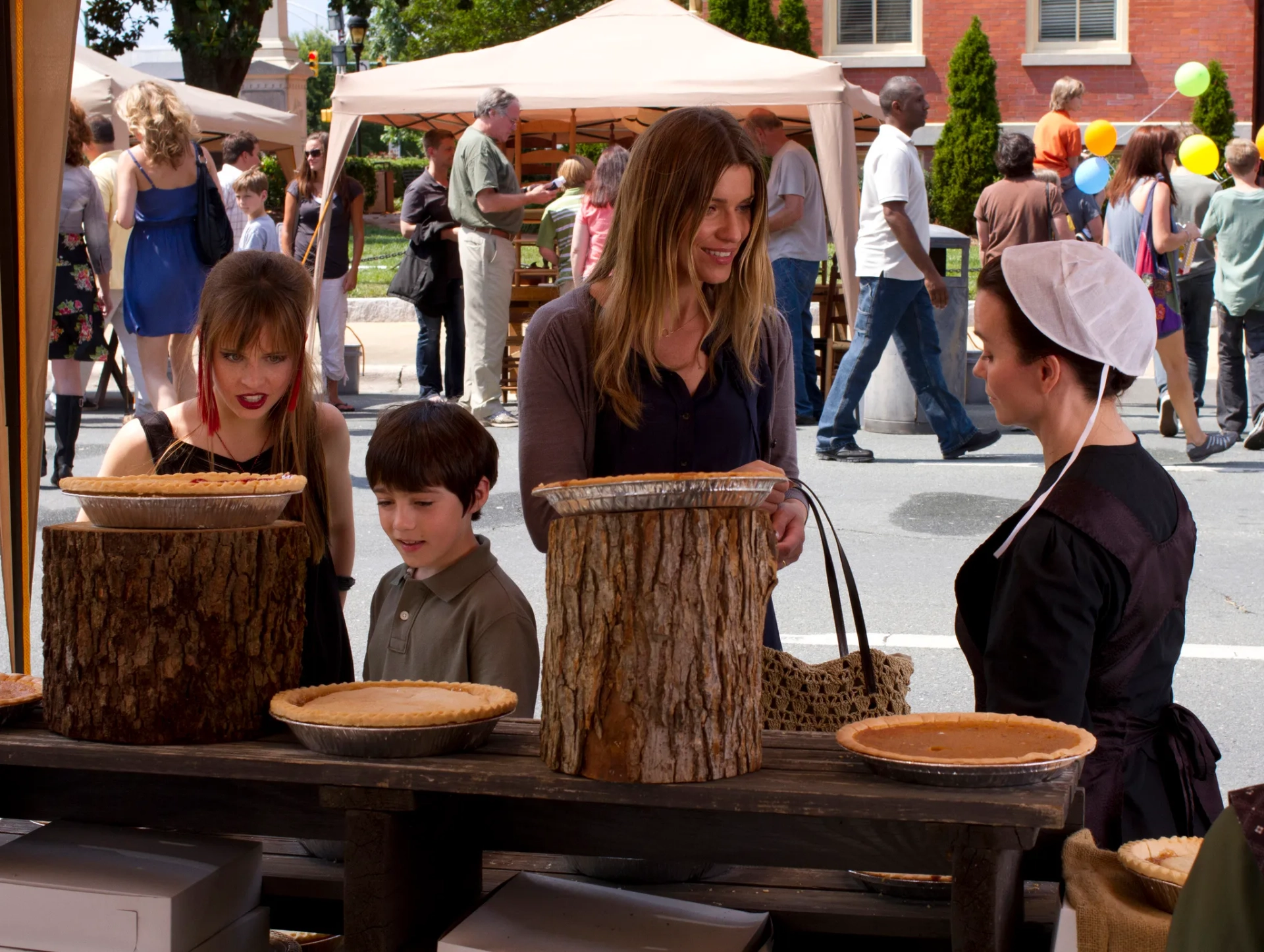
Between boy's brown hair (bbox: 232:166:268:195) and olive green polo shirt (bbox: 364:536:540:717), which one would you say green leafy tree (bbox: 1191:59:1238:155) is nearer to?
boy's brown hair (bbox: 232:166:268:195)

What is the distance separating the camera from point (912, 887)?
2.28 metres

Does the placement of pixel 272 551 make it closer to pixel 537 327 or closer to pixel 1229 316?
pixel 537 327

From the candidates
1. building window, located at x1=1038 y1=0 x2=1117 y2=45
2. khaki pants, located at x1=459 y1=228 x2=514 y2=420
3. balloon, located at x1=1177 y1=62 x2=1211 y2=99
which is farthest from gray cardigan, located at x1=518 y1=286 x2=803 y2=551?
building window, located at x1=1038 y1=0 x2=1117 y2=45

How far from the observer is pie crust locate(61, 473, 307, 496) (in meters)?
2.08

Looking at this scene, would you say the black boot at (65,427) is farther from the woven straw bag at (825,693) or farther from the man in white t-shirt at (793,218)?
the woven straw bag at (825,693)

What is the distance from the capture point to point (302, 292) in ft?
10.2

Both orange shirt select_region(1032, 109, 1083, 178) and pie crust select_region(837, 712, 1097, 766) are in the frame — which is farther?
orange shirt select_region(1032, 109, 1083, 178)

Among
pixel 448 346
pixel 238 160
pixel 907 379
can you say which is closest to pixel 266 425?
pixel 907 379

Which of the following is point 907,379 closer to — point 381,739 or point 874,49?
point 381,739

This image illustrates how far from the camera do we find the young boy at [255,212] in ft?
38.1

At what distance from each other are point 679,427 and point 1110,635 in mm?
929

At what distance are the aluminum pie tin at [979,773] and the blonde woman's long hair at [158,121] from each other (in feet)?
22.3

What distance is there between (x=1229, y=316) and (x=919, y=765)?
8765 mm

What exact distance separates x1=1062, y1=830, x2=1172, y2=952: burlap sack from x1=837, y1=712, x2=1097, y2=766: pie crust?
19 centimetres
